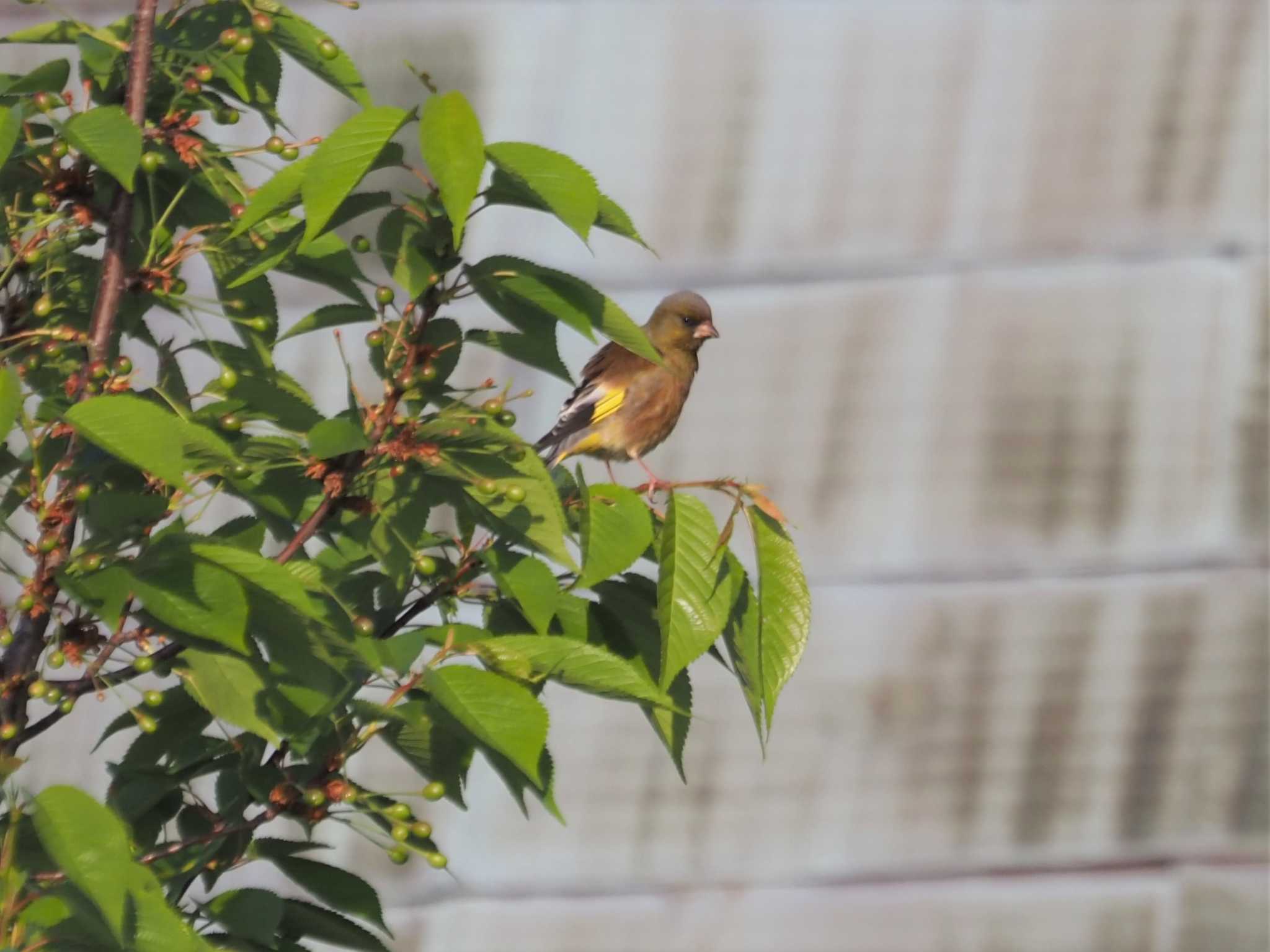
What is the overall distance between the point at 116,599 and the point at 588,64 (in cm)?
429

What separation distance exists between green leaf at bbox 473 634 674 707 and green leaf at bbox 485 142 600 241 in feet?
1.34

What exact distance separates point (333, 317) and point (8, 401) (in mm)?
473

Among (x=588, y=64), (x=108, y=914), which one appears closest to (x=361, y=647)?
(x=108, y=914)

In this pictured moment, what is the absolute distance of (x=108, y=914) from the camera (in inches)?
55.9

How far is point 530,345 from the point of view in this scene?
6.20 feet

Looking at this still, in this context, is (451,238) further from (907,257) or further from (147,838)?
(907,257)

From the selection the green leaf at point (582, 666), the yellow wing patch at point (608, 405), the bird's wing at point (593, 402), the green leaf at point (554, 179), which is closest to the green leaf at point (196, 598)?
the green leaf at point (582, 666)

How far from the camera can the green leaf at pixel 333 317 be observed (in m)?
1.91

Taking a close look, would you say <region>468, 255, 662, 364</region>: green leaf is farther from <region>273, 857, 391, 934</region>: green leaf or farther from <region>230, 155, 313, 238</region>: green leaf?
<region>273, 857, 391, 934</region>: green leaf

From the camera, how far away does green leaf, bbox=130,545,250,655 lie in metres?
1.61

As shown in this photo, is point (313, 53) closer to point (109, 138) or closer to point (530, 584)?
point (109, 138)

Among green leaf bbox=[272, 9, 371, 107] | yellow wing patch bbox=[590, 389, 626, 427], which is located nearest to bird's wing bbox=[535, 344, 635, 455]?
yellow wing patch bbox=[590, 389, 626, 427]

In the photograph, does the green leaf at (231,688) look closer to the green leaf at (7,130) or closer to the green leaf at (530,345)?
the green leaf at (530,345)

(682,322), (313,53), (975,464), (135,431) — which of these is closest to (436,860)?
(135,431)
